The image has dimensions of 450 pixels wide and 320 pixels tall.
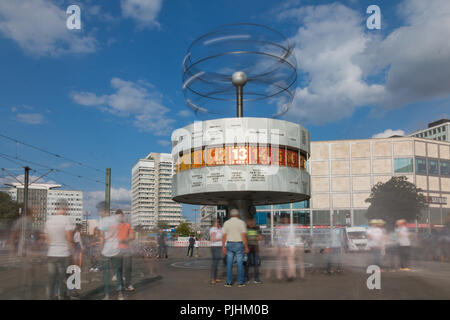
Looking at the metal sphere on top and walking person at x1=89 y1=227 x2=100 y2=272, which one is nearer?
walking person at x1=89 y1=227 x2=100 y2=272

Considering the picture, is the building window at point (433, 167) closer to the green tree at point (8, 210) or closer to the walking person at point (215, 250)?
the walking person at point (215, 250)

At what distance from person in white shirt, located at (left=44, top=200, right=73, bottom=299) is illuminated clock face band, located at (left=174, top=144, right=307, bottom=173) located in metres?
11.6

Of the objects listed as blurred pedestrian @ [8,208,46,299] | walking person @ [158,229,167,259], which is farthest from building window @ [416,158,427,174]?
blurred pedestrian @ [8,208,46,299]

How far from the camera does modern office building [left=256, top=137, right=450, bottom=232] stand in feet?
239

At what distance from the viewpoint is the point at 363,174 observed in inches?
2945

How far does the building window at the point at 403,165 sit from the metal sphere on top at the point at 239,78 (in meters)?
59.3

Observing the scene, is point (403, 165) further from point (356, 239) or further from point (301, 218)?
point (356, 239)

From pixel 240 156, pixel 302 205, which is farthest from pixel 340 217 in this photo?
pixel 240 156

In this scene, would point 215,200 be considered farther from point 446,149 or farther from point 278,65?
point 446,149

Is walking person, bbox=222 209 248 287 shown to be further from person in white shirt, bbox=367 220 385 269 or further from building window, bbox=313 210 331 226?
building window, bbox=313 210 331 226

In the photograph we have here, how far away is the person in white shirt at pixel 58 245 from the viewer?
8.23 meters

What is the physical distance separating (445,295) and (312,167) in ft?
228

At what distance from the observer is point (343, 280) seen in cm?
1193
